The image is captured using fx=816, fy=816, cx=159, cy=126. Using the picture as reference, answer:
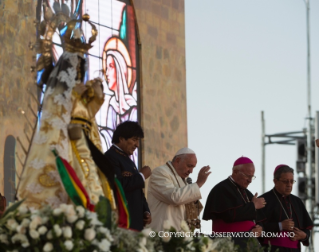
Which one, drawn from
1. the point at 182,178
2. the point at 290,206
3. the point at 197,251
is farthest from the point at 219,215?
the point at 197,251

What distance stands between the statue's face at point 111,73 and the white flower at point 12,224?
700cm

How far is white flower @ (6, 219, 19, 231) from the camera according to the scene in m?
5.69

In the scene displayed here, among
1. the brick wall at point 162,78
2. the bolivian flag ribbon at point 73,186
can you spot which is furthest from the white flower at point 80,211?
the brick wall at point 162,78

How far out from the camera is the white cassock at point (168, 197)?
27.3 ft

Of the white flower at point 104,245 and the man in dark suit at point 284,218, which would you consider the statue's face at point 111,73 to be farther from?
the white flower at point 104,245

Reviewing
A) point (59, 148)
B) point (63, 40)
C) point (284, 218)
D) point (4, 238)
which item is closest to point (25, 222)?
point (4, 238)

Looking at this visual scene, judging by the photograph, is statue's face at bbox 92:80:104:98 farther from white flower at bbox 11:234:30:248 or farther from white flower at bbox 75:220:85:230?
white flower at bbox 11:234:30:248

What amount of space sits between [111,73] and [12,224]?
716 centimetres

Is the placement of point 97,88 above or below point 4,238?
above

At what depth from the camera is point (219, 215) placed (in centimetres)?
902

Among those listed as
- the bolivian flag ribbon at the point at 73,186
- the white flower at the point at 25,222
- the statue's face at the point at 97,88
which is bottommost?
the white flower at the point at 25,222

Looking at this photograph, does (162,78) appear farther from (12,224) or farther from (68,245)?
(68,245)

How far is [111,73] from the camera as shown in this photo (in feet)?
41.7

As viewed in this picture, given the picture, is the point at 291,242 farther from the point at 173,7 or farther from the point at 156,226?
the point at 173,7
